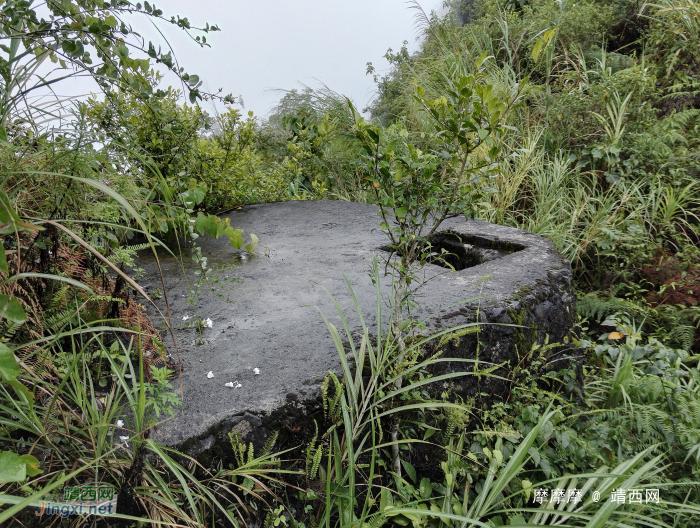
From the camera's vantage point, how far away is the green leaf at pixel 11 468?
0.70m

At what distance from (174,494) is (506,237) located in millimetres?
2149

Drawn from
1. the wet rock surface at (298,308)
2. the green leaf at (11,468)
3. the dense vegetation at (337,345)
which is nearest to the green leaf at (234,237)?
the dense vegetation at (337,345)

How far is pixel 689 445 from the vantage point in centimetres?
188

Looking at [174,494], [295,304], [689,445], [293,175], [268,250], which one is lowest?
[689,445]

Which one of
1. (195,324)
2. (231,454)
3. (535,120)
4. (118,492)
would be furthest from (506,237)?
(535,120)

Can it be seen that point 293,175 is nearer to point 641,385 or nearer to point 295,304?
point 295,304

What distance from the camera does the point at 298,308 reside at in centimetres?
189

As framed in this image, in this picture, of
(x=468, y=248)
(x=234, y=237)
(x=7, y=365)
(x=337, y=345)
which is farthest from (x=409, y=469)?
(x=468, y=248)

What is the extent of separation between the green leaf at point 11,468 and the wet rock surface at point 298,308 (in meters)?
0.49

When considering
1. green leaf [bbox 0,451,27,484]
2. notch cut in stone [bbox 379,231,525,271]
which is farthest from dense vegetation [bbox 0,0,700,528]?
notch cut in stone [bbox 379,231,525,271]

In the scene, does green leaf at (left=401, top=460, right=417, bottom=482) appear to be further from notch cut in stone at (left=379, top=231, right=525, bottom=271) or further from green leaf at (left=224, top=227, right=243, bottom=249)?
notch cut in stone at (left=379, top=231, right=525, bottom=271)

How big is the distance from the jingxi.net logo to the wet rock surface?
16 centimetres

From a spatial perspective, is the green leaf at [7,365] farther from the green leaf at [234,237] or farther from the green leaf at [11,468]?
the green leaf at [234,237]

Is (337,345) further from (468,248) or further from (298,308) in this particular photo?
(468,248)
